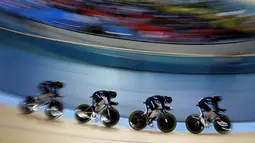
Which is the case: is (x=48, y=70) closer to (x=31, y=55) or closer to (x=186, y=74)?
(x=31, y=55)

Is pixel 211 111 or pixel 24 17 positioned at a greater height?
pixel 24 17

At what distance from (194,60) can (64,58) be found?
0.55 metres

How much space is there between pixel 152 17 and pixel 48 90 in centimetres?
54

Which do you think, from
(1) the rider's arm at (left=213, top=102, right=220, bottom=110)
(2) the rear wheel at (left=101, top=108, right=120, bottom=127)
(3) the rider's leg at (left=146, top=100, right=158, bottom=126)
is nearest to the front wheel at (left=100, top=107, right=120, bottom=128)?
(2) the rear wheel at (left=101, top=108, right=120, bottom=127)

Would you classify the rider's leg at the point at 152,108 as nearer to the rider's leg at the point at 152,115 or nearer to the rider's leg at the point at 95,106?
the rider's leg at the point at 152,115

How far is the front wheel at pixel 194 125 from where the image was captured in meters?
1.16

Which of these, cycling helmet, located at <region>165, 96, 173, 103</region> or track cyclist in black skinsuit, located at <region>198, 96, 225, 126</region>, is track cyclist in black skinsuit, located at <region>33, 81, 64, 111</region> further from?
track cyclist in black skinsuit, located at <region>198, 96, 225, 126</region>

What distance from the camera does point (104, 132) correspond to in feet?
3.81

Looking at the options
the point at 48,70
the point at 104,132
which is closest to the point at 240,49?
the point at 104,132

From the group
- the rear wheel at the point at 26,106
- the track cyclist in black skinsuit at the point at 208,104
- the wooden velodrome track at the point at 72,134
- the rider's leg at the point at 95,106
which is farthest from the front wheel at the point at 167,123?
the rear wheel at the point at 26,106

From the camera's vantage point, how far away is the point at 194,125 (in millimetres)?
1159

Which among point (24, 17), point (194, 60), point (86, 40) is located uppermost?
point (24, 17)

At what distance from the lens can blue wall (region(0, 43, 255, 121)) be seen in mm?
1149

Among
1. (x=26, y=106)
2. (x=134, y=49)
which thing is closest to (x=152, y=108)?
(x=134, y=49)
